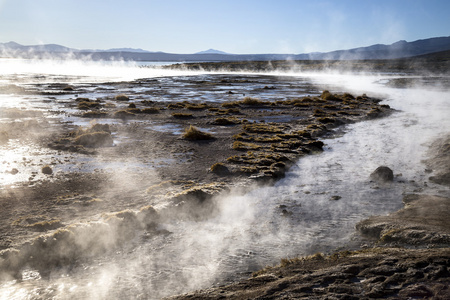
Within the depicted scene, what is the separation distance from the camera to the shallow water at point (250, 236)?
7.82m

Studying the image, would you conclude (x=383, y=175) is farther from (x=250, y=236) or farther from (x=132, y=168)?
(x=132, y=168)

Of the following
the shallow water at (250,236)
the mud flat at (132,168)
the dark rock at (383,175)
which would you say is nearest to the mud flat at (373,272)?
the shallow water at (250,236)

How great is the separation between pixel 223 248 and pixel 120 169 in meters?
7.93

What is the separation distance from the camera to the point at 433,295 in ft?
19.4

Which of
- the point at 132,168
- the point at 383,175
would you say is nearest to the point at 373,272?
the point at 383,175

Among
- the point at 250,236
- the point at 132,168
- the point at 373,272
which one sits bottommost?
the point at 250,236

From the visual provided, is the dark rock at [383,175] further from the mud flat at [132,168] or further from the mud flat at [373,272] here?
the mud flat at [373,272]

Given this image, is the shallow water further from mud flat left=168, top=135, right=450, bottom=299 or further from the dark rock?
mud flat left=168, top=135, right=450, bottom=299

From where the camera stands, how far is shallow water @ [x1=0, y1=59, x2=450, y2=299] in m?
7.82

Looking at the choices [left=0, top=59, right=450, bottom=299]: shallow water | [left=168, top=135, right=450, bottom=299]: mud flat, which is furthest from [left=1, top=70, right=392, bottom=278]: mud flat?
[left=168, top=135, right=450, bottom=299]: mud flat

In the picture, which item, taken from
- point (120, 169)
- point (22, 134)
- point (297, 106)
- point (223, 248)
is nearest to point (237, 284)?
point (223, 248)

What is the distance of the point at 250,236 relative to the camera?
10000 mm

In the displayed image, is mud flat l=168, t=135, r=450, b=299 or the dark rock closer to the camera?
mud flat l=168, t=135, r=450, b=299

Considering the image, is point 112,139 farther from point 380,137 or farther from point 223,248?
point 380,137
